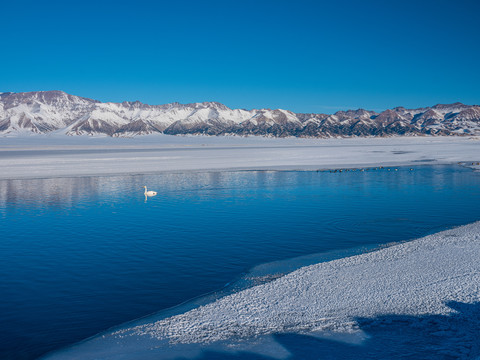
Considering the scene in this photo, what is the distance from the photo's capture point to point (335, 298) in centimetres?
737

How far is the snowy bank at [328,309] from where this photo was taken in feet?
19.9

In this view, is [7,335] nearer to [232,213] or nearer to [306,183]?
[232,213]

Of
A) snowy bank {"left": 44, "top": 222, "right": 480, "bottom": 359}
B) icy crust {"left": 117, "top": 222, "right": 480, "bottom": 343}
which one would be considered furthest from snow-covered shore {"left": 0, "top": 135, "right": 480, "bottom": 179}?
snowy bank {"left": 44, "top": 222, "right": 480, "bottom": 359}

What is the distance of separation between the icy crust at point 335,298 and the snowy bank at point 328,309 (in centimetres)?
2

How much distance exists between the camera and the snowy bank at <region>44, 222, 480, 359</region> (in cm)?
608

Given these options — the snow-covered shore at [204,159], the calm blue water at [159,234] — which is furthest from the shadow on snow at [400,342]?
the snow-covered shore at [204,159]

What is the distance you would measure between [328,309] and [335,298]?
45cm

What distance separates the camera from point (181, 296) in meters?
7.92

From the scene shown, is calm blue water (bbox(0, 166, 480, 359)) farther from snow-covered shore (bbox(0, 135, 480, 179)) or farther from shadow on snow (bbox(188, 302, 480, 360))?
snow-covered shore (bbox(0, 135, 480, 179))

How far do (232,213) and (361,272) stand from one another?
301 inches

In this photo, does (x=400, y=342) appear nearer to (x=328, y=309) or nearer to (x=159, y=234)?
(x=328, y=309)

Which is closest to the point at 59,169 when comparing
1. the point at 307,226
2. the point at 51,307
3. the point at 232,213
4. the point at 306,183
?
the point at 306,183

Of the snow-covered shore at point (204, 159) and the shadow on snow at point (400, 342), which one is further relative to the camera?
the snow-covered shore at point (204, 159)

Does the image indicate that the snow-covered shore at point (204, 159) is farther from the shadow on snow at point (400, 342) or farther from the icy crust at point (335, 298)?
the shadow on snow at point (400, 342)
